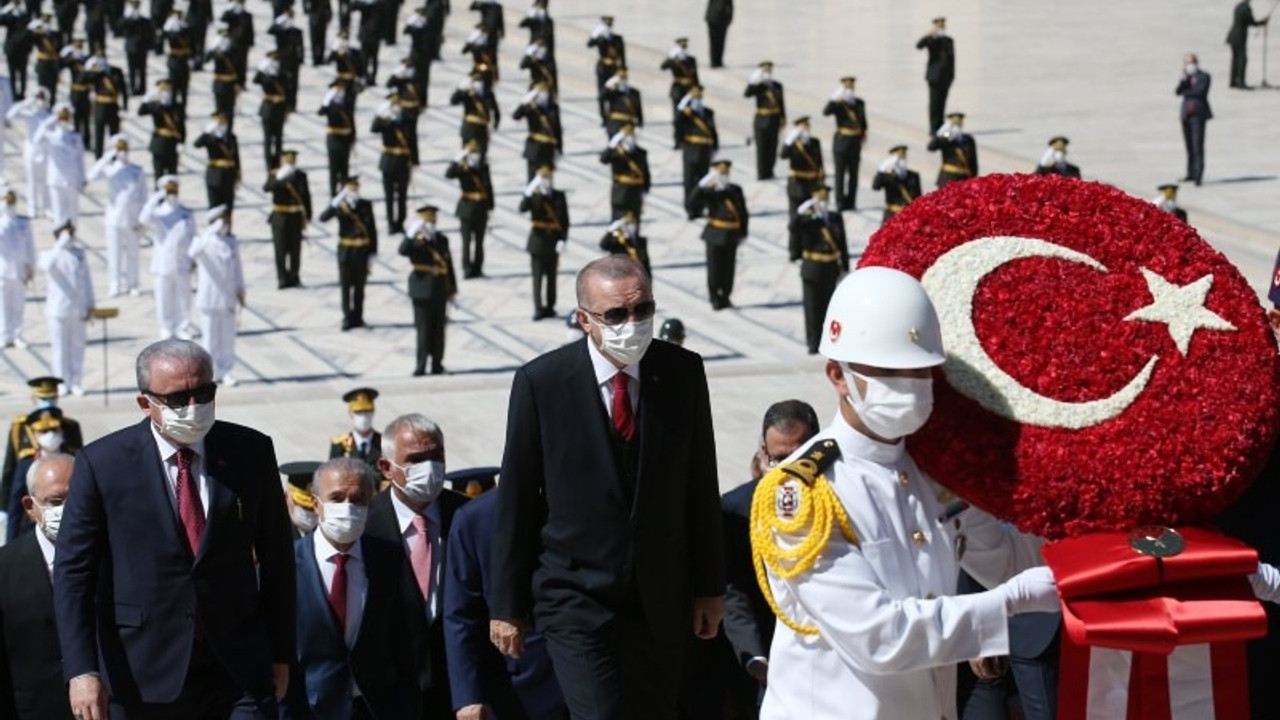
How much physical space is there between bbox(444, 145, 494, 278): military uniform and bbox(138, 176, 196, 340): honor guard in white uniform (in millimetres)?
2700

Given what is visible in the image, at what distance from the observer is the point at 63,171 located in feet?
81.1

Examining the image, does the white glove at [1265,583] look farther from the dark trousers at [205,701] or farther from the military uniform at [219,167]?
the military uniform at [219,167]

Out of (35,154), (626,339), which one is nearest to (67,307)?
(35,154)

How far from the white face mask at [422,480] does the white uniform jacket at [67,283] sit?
12.5m

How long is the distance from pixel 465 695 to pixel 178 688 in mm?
714

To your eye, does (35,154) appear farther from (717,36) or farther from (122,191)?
(717,36)

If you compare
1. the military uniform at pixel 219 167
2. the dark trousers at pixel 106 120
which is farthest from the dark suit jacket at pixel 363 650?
the dark trousers at pixel 106 120

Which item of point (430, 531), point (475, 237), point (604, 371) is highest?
point (604, 371)

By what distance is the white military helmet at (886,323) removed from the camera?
4195mm

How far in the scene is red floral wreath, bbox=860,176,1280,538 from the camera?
4340 millimetres

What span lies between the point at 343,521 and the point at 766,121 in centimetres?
1972

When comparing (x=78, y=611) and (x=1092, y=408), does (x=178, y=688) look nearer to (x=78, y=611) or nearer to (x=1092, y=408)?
(x=78, y=611)

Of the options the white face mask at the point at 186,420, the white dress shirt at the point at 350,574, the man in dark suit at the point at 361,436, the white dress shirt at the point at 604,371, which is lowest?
the man in dark suit at the point at 361,436

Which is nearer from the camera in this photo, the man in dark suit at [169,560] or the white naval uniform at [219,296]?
the man in dark suit at [169,560]
